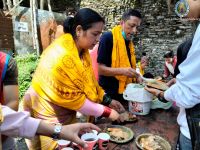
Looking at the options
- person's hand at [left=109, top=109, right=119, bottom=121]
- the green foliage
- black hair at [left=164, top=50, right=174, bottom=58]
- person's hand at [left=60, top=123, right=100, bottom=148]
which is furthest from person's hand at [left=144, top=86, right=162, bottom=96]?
black hair at [left=164, top=50, right=174, bottom=58]

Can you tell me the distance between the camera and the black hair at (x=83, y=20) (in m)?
1.95

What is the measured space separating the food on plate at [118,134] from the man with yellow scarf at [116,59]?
84 cm

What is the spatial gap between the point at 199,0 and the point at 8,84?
1.30 meters

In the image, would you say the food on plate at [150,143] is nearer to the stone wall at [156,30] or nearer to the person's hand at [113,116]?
the person's hand at [113,116]

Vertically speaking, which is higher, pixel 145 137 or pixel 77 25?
pixel 77 25

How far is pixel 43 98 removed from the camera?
1.90 metres

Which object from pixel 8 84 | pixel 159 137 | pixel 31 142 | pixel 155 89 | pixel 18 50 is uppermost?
pixel 8 84

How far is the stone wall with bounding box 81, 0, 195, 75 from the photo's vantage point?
7723 mm

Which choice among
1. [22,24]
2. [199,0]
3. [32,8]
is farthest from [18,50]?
[199,0]

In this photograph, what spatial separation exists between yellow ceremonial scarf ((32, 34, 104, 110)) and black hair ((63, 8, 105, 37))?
139 mm

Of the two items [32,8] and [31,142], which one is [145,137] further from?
[32,8]

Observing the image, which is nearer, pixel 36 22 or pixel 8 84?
pixel 8 84

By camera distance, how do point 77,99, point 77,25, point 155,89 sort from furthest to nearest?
1. point 155,89
2. point 77,25
3. point 77,99

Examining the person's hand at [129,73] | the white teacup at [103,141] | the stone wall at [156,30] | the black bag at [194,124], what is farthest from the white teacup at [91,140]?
the stone wall at [156,30]
